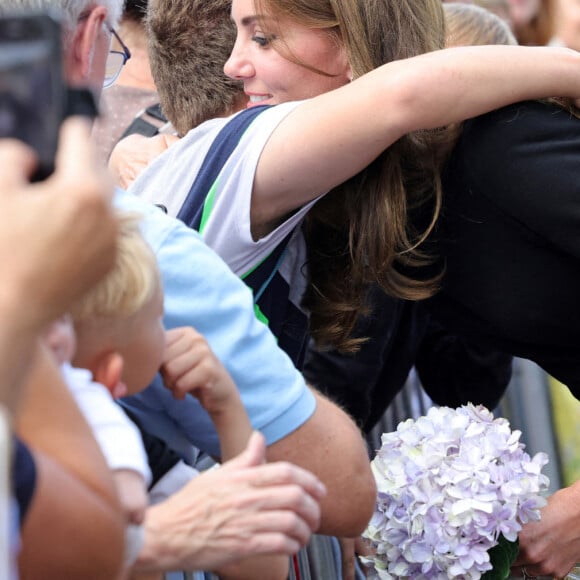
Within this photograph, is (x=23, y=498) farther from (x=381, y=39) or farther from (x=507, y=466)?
(x=381, y=39)

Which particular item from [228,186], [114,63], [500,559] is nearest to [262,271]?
[228,186]

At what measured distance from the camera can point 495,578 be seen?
2.10m

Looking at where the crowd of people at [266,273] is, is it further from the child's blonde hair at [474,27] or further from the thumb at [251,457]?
the child's blonde hair at [474,27]

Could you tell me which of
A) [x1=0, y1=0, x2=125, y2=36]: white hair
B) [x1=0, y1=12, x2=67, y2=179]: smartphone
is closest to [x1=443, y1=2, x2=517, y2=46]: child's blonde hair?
[x1=0, y1=0, x2=125, y2=36]: white hair

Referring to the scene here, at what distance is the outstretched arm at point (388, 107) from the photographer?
6.61ft

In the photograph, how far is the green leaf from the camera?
2.09 meters

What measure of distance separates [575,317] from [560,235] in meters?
0.22

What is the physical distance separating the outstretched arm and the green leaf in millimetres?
755

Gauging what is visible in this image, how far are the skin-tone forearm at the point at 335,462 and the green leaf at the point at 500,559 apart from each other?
0.43m

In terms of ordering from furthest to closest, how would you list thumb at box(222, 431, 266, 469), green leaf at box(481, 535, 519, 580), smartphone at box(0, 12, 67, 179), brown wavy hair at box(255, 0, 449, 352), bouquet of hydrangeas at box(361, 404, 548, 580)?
brown wavy hair at box(255, 0, 449, 352)
green leaf at box(481, 535, 519, 580)
bouquet of hydrangeas at box(361, 404, 548, 580)
thumb at box(222, 431, 266, 469)
smartphone at box(0, 12, 67, 179)

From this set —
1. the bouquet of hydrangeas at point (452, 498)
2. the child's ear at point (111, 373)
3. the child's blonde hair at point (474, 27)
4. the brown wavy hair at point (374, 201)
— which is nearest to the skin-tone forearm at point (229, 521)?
the child's ear at point (111, 373)

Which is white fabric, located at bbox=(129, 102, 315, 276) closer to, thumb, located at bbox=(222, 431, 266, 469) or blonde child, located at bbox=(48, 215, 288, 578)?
blonde child, located at bbox=(48, 215, 288, 578)

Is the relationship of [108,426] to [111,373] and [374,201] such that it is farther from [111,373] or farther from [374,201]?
[374,201]

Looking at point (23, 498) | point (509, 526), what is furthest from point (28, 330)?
point (509, 526)
